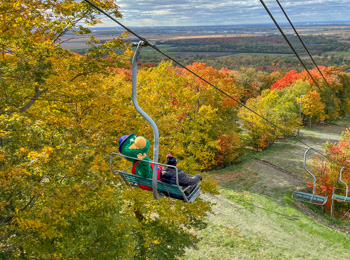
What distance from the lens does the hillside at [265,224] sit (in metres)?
18.8

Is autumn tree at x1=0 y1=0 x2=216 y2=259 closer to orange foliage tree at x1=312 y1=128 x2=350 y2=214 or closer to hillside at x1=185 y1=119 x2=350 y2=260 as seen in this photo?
hillside at x1=185 y1=119 x2=350 y2=260

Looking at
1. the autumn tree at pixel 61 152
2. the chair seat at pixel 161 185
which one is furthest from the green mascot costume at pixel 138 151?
the autumn tree at pixel 61 152

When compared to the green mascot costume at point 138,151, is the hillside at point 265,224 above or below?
below

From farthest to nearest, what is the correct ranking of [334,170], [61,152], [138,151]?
[334,170]
[61,152]
[138,151]

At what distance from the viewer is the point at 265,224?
22.3 metres

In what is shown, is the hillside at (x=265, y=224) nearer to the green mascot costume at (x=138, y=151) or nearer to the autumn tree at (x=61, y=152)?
the autumn tree at (x=61, y=152)

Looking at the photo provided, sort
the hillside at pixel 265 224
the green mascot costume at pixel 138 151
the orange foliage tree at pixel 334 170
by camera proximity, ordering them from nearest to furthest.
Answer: the green mascot costume at pixel 138 151 < the hillside at pixel 265 224 < the orange foliage tree at pixel 334 170

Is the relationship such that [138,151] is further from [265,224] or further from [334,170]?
[334,170]

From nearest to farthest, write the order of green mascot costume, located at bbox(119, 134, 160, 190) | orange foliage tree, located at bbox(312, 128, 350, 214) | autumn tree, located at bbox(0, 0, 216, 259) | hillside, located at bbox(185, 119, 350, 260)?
green mascot costume, located at bbox(119, 134, 160, 190)
autumn tree, located at bbox(0, 0, 216, 259)
hillside, located at bbox(185, 119, 350, 260)
orange foliage tree, located at bbox(312, 128, 350, 214)

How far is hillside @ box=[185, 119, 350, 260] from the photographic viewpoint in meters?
18.8

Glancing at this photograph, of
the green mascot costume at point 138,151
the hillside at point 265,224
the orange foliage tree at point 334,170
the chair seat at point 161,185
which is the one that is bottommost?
the hillside at point 265,224

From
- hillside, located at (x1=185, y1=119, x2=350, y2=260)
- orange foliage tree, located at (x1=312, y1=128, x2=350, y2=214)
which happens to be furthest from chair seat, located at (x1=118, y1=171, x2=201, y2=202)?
orange foliage tree, located at (x1=312, y1=128, x2=350, y2=214)

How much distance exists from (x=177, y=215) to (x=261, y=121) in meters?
32.3

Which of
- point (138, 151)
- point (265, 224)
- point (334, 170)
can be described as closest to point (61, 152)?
point (138, 151)
